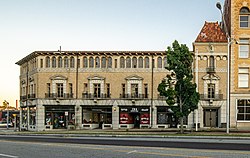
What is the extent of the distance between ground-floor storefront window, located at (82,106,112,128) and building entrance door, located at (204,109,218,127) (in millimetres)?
13426

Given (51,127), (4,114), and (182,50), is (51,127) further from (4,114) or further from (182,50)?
(4,114)

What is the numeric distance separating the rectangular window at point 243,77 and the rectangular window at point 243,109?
6.63 feet

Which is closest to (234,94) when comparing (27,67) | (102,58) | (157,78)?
(157,78)

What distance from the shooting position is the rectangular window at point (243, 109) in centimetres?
5722

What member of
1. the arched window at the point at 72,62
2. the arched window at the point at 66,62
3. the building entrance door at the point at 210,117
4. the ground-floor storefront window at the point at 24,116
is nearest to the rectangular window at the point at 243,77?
the building entrance door at the point at 210,117

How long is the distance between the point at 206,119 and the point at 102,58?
1708cm

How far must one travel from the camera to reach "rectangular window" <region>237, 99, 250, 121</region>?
57.2 metres

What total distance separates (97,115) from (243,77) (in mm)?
20970

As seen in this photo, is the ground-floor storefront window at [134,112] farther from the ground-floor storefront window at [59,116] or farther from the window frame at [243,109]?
the window frame at [243,109]

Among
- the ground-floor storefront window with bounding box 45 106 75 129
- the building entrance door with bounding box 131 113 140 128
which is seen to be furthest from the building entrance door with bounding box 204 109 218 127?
the ground-floor storefront window with bounding box 45 106 75 129

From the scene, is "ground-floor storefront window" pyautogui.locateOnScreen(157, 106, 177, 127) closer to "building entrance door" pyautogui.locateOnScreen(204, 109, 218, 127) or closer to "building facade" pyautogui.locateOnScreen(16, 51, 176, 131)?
"building facade" pyautogui.locateOnScreen(16, 51, 176, 131)

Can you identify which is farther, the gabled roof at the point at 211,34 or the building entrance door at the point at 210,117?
the gabled roof at the point at 211,34

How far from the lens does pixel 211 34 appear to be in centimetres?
6009

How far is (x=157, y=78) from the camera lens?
199 feet
